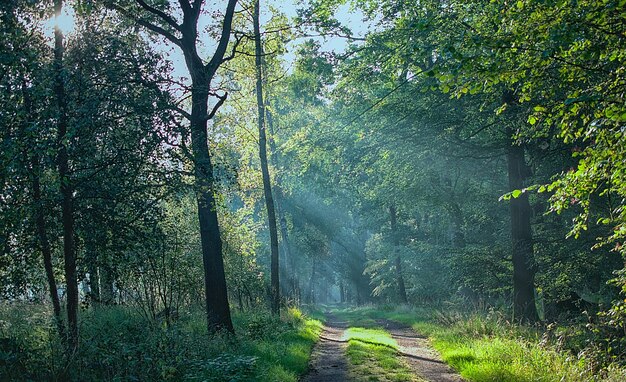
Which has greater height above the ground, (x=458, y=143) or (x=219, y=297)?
(x=458, y=143)

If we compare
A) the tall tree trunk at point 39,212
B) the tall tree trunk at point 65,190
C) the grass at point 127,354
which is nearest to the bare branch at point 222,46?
the tall tree trunk at point 65,190

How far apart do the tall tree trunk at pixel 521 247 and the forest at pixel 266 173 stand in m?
0.06

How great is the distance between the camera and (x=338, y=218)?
5500 cm

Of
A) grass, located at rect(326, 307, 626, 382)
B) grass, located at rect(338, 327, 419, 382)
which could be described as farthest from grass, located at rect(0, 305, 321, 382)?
grass, located at rect(326, 307, 626, 382)

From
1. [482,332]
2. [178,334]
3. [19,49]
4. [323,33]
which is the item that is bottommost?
[482,332]

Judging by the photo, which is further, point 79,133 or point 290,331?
point 290,331

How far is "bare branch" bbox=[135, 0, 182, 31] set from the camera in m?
12.3

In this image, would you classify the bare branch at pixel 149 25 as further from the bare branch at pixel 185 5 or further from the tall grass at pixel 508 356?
the tall grass at pixel 508 356

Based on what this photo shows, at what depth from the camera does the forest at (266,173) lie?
6441 mm

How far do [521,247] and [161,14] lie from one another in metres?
12.7

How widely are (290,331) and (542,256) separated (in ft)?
27.9

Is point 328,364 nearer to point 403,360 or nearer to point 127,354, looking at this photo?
point 403,360

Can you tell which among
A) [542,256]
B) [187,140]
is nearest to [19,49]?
[187,140]

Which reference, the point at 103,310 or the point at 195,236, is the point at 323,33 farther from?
the point at 103,310
